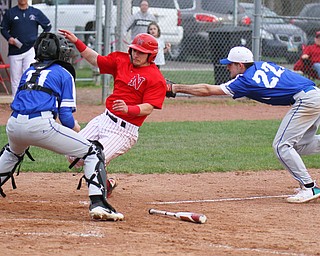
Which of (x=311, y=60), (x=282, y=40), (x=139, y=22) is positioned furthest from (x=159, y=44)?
(x=282, y=40)

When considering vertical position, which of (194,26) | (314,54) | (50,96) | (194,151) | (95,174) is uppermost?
(50,96)

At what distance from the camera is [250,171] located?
32.6 ft

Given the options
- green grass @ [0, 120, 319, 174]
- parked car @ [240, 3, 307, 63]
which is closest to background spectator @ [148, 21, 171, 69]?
green grass @ [0, 120, 319, 174]

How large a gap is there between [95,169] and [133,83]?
1.28 m

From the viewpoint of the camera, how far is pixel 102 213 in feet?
21.4

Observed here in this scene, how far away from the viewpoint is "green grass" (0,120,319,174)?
9.99m

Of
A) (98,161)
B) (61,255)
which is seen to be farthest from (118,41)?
(61,255)

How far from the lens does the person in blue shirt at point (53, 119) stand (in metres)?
6.52

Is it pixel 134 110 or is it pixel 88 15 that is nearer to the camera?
pixel 134 110

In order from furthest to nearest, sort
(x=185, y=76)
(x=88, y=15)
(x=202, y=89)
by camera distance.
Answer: (x=88, y=15)
(x=185, y=76)
(x=202, y=89)

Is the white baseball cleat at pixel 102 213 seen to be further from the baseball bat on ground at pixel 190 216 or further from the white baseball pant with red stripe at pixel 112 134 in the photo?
the white baseball pant with red stripe at pixel 112 134

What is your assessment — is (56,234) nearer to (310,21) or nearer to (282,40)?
(282,40)

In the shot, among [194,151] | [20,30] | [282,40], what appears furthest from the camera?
[282,40]

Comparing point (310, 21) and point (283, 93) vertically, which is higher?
point (283, 93)
